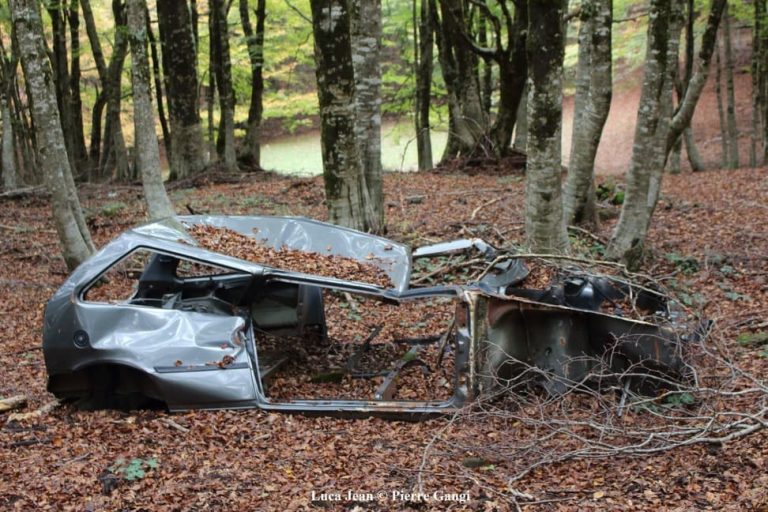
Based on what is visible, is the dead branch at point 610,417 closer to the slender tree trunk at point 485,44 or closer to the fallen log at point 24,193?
the fallen log at point 24,193

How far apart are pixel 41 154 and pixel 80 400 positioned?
5366 millimetres

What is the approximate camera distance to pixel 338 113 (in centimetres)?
868

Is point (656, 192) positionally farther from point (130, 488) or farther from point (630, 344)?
point (130, 488)

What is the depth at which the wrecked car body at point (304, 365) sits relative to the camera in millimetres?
5121

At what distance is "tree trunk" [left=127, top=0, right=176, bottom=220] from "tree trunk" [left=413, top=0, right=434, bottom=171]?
30.6ft

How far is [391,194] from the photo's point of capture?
49.2 ft

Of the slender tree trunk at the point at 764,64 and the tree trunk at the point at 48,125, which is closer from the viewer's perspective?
the tree trunk at the point at 48,125

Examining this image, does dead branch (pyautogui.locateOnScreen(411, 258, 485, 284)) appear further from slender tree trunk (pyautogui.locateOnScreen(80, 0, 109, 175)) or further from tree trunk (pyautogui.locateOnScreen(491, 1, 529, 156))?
slender tree trunk (pyautogui.locateOnScreen(80, 0, 109, 175))

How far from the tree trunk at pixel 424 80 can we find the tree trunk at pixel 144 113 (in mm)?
9339

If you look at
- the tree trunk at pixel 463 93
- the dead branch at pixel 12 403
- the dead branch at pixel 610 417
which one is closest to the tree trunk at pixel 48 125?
the dead branch at pixel 12 403

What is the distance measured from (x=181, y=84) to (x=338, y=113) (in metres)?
11.2

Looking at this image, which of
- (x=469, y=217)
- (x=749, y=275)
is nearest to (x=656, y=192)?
(x=749, y=275)

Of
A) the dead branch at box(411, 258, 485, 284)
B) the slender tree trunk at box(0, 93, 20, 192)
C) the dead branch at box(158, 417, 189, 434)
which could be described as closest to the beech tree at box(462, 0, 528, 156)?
the dead branch at box(411, 258, 485, 284)

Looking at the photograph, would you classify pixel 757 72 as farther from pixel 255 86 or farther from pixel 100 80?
pixel 100 80
